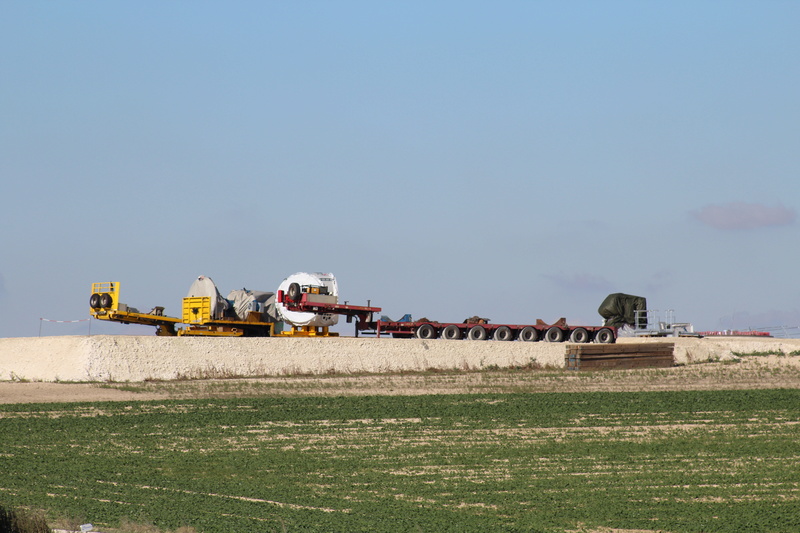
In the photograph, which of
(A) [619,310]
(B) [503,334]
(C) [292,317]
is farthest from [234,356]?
(A) [619,310]

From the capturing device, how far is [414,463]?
18844mm

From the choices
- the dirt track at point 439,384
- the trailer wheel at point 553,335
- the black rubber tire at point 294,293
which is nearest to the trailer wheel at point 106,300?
the dirt track at point 439,384

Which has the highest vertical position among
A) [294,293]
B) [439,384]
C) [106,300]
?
[294,293]

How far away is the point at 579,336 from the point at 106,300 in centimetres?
1942

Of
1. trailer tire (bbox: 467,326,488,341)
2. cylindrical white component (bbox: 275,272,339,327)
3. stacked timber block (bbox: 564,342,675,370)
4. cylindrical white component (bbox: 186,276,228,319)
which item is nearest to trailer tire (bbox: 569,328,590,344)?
stacked timber block (bbox: 564,342,675,370)

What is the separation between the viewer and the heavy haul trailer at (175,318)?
37000mm

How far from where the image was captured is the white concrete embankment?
3309cm

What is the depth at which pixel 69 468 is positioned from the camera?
59.2ft

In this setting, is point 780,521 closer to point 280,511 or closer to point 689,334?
point 280,511

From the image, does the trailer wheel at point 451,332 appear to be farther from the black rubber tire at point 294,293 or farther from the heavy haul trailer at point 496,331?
the black rubber tire at point 294,293

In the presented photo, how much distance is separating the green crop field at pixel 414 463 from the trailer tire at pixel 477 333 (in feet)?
30.9

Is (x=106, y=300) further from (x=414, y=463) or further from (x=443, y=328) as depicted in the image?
(x=414, y=463)

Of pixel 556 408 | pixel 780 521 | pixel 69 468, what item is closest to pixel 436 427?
pixel 556 408

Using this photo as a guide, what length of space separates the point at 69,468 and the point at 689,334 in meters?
32.4
